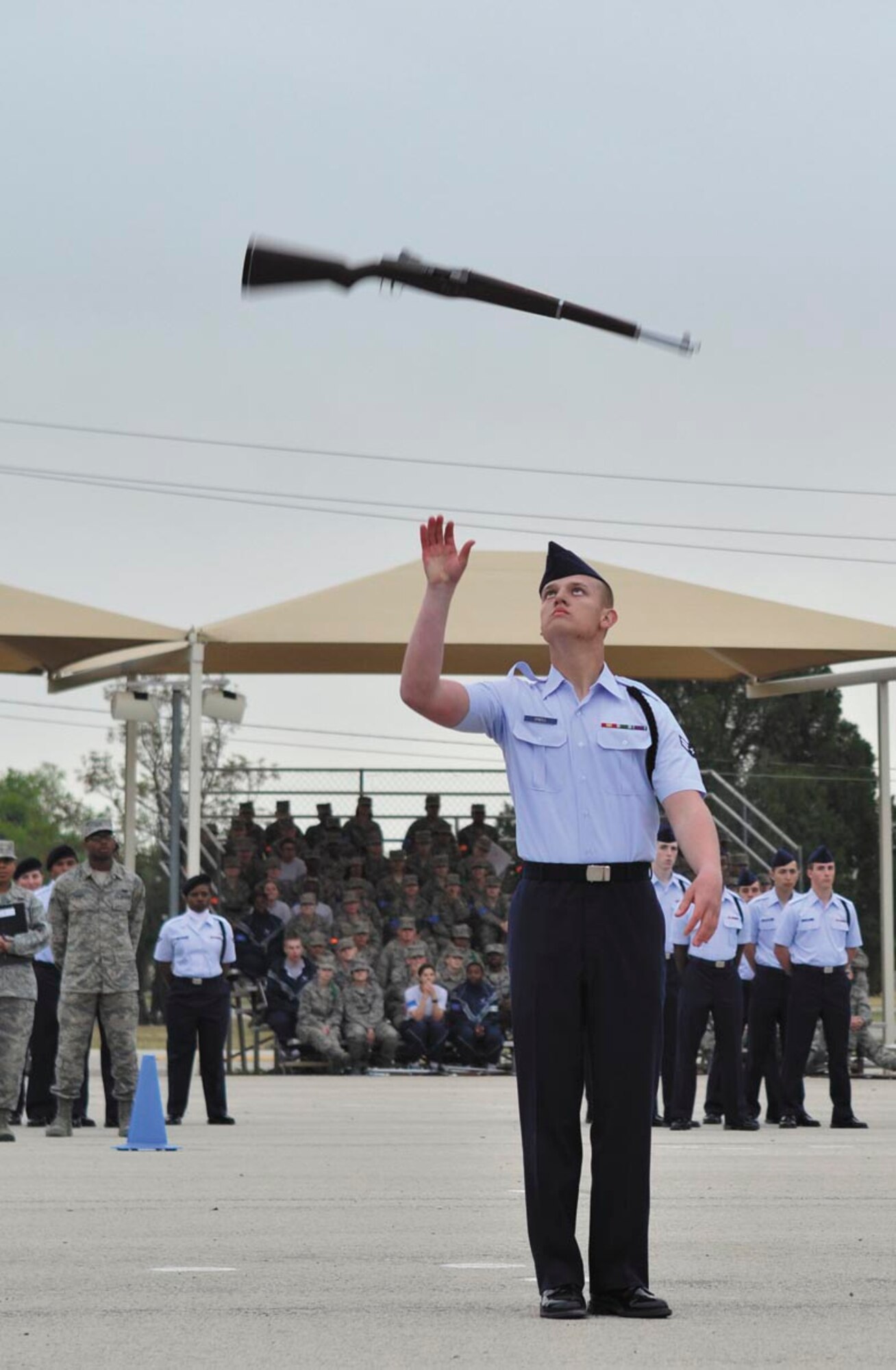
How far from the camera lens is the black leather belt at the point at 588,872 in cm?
658

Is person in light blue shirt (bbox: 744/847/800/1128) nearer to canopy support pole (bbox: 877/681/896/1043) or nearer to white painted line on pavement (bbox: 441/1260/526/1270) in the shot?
canopy support pole (bbox: 877/681/896/1043)

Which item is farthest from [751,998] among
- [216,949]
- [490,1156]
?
[490,1156]

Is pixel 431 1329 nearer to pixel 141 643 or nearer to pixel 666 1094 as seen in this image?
pixel 666 1094

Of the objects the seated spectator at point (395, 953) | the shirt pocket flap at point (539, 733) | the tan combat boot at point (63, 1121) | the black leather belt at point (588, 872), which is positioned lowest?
the tan combat boot at point (63, 1121)

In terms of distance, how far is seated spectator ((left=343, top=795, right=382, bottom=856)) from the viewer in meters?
29.8

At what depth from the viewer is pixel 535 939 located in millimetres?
6617

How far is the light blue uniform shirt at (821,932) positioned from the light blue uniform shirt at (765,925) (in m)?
1.28

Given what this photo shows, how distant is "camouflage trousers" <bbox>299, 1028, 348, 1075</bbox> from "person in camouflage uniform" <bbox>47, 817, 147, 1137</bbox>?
10.1 meters

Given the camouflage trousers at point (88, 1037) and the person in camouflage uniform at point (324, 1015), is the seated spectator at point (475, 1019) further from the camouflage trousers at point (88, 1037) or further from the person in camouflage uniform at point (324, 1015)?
the camouflage trousers at point (88, 1037)

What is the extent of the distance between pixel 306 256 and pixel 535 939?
2.80 metres

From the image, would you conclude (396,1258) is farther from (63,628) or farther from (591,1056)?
(63,628)

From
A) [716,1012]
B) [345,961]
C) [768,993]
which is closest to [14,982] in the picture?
[716,1012]

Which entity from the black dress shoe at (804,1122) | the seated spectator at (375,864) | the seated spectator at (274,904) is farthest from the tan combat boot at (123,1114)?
the seated spectator at (375,864)

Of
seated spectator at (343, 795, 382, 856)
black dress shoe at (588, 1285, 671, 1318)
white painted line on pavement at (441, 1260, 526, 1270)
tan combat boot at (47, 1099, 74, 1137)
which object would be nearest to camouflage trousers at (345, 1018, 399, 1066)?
seated spectator at (343, 795, 382, 856)
